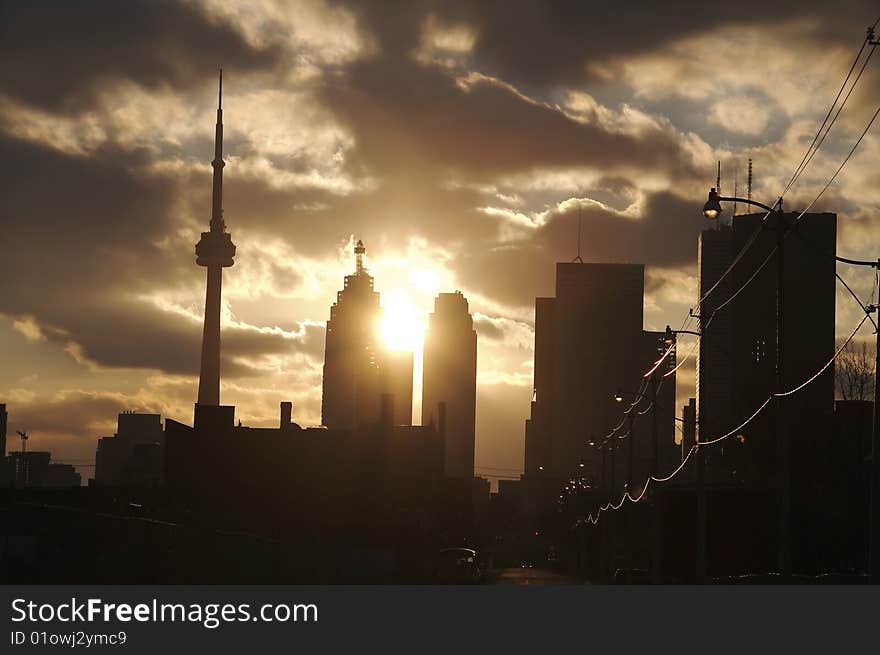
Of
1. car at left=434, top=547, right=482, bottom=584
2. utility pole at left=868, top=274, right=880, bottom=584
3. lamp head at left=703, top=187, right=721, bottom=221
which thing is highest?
lamp head at left=703, top=187, right=721, bottom=221

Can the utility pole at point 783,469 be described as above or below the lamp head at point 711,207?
below

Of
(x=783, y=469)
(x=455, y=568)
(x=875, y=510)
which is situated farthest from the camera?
(x=455, y=568)

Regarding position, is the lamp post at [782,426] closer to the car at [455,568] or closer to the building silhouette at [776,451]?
the building silhouette at [776,451]

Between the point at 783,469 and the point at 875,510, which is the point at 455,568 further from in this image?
the point at 875,510

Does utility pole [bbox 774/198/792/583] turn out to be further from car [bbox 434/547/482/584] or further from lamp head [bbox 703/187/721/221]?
car [bbox 434/547/482/584]

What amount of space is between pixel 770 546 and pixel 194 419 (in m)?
78.6

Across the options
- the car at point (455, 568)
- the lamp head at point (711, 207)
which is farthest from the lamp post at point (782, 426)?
the car at point (455, 568)

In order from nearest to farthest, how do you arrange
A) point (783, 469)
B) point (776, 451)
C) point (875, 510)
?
point (875, 510)
point (783, 469)
point (776, 451)

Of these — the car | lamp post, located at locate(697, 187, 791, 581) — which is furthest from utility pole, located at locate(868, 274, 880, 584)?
the car

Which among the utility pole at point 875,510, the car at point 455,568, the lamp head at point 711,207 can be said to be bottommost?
the car at point 455,568

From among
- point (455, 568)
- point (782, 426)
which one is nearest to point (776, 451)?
point (455, 568)

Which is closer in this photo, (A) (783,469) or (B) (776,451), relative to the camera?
(A) (783,469)

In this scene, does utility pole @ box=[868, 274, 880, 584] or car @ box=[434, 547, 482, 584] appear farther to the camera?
car @ box=[434, 547, 482, 584]

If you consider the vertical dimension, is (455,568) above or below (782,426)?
below
